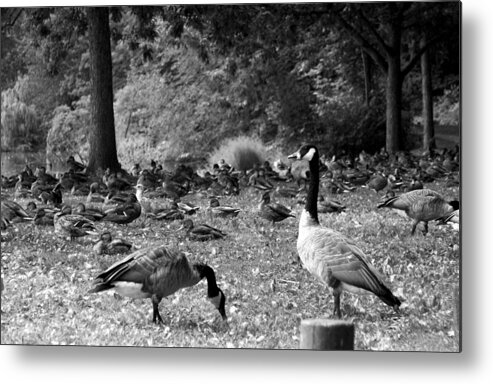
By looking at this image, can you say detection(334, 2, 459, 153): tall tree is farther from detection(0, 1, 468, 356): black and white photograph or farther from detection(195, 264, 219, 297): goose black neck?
detection(195, 264, 219, 297): goose black neck

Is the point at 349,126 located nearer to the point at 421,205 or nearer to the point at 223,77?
the point at 421,205

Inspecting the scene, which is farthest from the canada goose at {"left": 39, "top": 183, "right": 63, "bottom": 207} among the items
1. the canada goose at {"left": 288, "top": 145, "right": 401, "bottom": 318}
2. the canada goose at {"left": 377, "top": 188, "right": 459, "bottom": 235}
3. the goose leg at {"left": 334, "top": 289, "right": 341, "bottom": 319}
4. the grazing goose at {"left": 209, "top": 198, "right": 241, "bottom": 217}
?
the canada goose at {"left": 377, "top": 188, "right": 459, "bottom": 235}

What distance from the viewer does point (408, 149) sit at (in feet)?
19.5

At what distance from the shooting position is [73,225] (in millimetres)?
6027

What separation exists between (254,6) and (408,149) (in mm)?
1368

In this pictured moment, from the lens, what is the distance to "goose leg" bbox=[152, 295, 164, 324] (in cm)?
580

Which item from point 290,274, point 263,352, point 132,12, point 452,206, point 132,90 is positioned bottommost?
point 263,352

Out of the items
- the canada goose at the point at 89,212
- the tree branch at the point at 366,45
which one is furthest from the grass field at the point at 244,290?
the tree branch at the point at 366,45

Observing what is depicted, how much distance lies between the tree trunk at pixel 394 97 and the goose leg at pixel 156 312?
1794 millimetres

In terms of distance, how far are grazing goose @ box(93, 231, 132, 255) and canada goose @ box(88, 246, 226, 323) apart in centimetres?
10

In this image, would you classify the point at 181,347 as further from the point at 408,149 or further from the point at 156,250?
the point at 408,149

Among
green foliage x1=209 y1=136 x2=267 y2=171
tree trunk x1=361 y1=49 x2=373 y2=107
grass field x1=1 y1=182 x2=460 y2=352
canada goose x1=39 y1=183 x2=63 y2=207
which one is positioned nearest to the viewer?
grass field x1=1 y1=182 x2=460 y2=352

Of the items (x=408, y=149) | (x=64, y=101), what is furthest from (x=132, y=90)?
(x=408, y=149)

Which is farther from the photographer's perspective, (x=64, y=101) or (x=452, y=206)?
(x=64, y=101)
